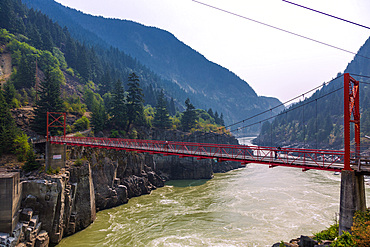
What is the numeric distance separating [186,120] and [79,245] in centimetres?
4684

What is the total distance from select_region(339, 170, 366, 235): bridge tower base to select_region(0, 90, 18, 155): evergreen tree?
3456 cm

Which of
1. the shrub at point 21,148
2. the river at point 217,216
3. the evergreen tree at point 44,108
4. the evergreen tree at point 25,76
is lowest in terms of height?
the river at point 217,216

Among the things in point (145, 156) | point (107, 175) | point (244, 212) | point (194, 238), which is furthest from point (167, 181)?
point (194, 238)

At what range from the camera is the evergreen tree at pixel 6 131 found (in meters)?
26.5

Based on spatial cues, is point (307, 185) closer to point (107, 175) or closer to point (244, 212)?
point (244, 212)

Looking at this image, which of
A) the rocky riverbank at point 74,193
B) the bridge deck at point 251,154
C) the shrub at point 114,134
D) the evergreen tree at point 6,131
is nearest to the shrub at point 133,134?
the shrub at point 114,134

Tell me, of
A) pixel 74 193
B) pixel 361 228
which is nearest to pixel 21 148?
pixel 74 193

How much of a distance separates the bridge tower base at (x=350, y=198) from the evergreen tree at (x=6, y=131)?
3456cm

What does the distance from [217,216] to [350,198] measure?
18.4m

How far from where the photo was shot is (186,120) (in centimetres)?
6556

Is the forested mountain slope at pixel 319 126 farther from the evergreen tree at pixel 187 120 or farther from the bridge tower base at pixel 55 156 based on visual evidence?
the bridge tower base at pixel 55 156

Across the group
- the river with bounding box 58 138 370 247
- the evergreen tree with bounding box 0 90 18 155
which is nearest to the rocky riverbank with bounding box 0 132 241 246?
the river with bounding box 58 138 370 247

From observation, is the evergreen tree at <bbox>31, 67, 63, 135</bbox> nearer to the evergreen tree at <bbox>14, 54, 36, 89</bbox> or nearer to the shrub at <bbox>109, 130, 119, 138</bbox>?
the shrub at <bbox>109, 130, 119, 138</bbox>

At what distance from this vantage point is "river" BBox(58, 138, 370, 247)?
2333 centimetres
